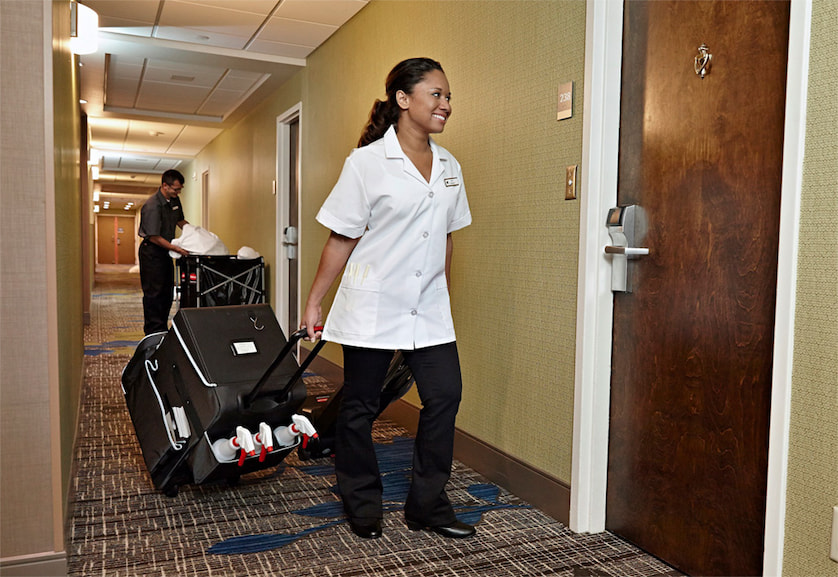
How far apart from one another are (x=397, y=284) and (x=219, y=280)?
148 inches

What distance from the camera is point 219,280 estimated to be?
551 cm

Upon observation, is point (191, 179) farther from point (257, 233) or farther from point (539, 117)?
point (539, 117)

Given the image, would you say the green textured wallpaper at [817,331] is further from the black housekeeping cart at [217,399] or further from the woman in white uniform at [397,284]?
the black housekeeping cart at [217,399]

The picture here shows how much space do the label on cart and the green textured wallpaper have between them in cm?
175

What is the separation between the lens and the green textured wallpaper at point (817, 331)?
1.50 m

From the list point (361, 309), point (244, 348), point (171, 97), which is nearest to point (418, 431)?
point (361, 309)

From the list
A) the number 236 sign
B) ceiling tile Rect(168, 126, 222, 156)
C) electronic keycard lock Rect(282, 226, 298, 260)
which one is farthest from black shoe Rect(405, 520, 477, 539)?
ceiling tile Rect(168, 126, 222, 156)

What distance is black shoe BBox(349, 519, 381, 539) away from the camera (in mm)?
2174

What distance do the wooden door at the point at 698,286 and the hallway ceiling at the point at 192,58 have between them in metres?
2.51

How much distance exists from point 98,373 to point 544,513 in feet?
11.7

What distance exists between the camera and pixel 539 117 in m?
2.49

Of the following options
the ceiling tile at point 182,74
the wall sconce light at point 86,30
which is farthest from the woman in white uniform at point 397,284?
the ceiling tile at point 182,74

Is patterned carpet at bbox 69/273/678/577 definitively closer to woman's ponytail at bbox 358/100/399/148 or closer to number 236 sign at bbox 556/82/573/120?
woman's ponytail at bbox 358/100/399/148

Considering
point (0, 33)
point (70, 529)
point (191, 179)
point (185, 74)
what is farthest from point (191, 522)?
point (191, 179)
